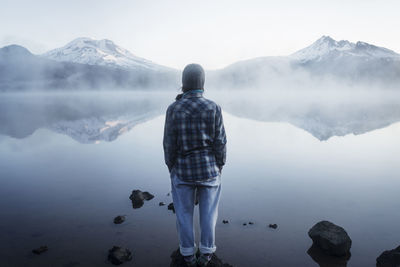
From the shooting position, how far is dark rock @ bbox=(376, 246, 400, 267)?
4516 millimetres

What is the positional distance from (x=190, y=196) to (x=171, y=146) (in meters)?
0.79

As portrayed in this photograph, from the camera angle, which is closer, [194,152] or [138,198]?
[194,152]

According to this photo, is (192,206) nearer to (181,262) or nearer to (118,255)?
(181,262)

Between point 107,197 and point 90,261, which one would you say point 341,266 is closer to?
point 90,261

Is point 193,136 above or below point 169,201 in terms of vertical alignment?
above

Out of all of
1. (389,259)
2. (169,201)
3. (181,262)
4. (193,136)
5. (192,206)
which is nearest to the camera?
(193,136)

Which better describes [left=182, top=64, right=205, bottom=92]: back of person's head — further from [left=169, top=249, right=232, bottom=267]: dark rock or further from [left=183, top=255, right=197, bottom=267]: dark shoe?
[left=169, top=249, right=232, bottom=267]: dark rock

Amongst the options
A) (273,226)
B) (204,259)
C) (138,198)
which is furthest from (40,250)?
(273,226)

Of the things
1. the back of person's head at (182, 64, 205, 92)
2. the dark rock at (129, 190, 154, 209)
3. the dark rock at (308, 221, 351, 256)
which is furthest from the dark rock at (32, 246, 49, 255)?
the dark rock at (308, 221, 351, 256)

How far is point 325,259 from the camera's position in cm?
493

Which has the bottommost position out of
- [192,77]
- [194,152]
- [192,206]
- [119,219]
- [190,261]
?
[119,219]

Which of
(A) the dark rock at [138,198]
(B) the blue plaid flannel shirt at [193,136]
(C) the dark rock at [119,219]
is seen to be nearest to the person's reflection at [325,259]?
(B) the blue plaid flannel shirt at [193,136]

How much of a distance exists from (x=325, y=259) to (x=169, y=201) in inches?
161

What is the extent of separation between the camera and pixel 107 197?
25.4ft
